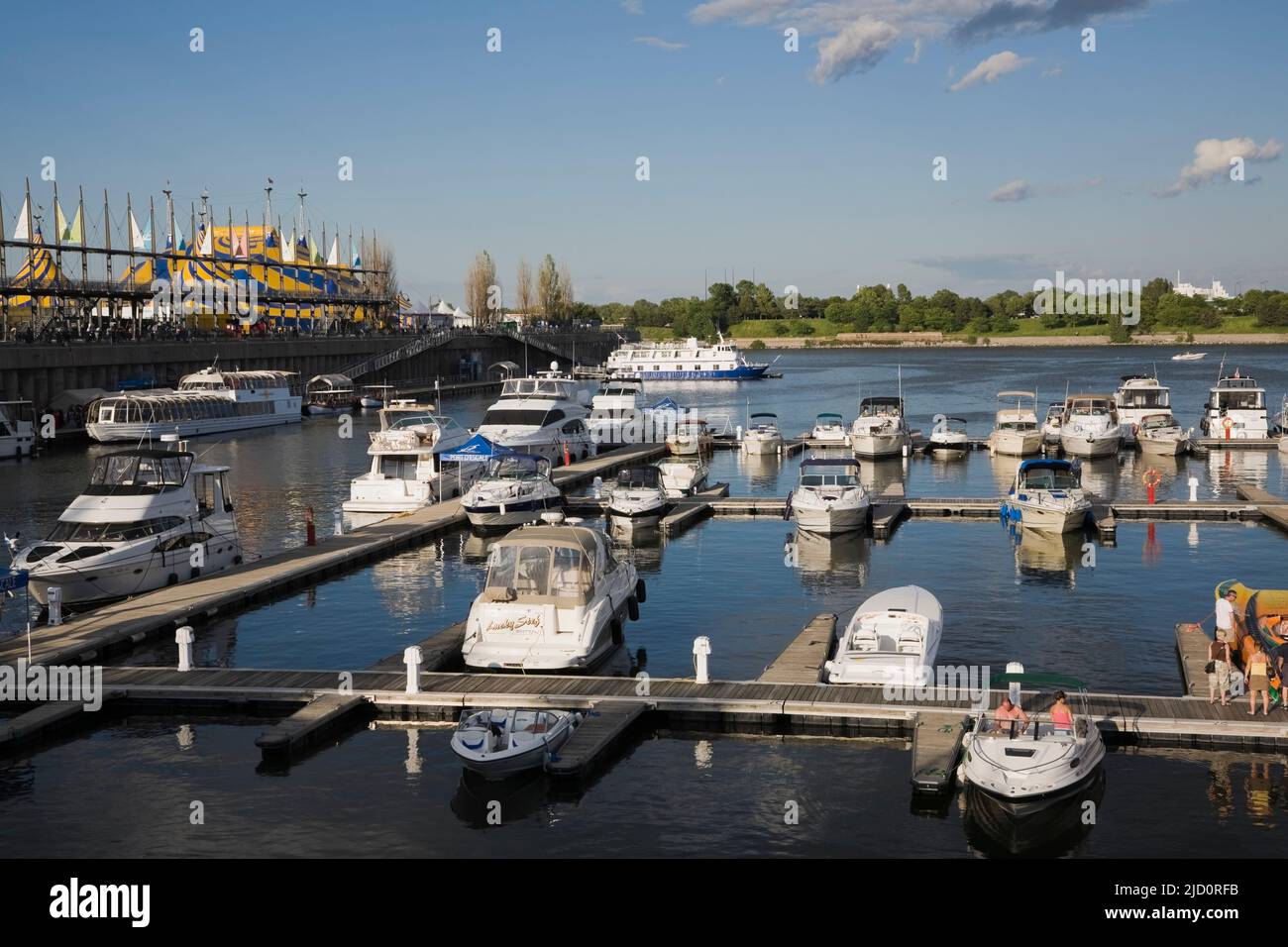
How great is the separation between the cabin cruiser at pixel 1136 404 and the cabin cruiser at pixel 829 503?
33.6 m

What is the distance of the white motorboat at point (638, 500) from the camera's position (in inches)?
1871

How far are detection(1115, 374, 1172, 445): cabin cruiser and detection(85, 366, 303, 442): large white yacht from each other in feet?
183

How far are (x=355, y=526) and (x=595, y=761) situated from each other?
2903cm

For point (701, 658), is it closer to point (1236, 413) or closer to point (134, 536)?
point (134, 536)

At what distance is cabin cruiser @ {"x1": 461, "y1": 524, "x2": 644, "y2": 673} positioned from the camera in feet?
86.7

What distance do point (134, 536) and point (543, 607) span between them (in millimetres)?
13560

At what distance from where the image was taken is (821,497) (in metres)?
44.9

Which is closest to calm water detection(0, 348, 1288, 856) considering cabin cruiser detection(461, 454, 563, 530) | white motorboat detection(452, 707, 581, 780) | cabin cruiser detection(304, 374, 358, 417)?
white motorboat detection(452, 707, 581, 780)

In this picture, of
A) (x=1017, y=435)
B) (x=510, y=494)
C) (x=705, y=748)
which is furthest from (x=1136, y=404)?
(x=705, y=748)

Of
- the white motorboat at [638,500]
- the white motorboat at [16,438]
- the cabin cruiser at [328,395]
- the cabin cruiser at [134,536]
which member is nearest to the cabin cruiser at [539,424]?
the white motorboat at [638,500]

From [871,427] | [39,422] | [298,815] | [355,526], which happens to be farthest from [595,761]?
[39,422]

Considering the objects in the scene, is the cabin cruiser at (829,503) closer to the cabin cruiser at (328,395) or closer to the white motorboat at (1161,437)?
the white motorboat at (1161,437)

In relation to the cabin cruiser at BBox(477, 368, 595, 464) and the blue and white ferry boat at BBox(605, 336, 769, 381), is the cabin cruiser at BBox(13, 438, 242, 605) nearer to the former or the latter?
the cabin cruiser at BBox(477, 368, 595, 464)

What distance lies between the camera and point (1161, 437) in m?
69.2
